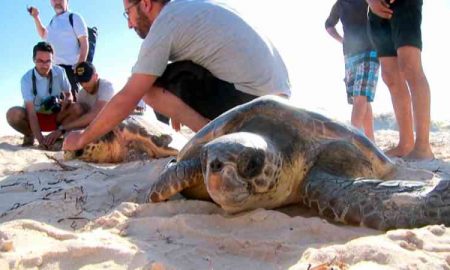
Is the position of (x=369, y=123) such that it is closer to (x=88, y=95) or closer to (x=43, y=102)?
(x=88, y=95)

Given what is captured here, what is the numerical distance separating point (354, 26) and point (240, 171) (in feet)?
10.4

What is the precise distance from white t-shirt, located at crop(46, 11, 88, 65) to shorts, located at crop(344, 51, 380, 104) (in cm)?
317

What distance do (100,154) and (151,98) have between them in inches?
34.3

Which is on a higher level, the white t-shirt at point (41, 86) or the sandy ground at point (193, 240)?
the white t-shirt at point (41, 86)

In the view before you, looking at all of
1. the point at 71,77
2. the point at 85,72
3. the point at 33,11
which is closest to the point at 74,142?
the point at 85,72

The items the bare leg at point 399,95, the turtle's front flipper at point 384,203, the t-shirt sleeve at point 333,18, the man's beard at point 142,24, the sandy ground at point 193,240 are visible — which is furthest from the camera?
the t-shirt sleeve at point 333,18

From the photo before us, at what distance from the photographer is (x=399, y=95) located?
3.81 m

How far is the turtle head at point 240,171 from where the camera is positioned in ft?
5.57

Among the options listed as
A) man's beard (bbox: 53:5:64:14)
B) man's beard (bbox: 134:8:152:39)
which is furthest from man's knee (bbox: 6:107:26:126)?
man's beard (bbox: 134:8:152:39)

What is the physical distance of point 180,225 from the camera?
1698 millimetres

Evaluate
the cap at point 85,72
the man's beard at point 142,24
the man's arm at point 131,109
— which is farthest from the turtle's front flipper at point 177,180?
the cap at point 85,72

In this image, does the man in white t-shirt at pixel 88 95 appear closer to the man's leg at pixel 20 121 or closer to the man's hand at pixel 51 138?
the man's hand at pixel 51 138

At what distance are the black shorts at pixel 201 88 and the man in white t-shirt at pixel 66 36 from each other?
2.83 m

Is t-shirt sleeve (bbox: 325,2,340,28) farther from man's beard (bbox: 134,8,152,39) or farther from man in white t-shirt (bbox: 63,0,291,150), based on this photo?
man's beard (bbox: 134,8,152,39)
